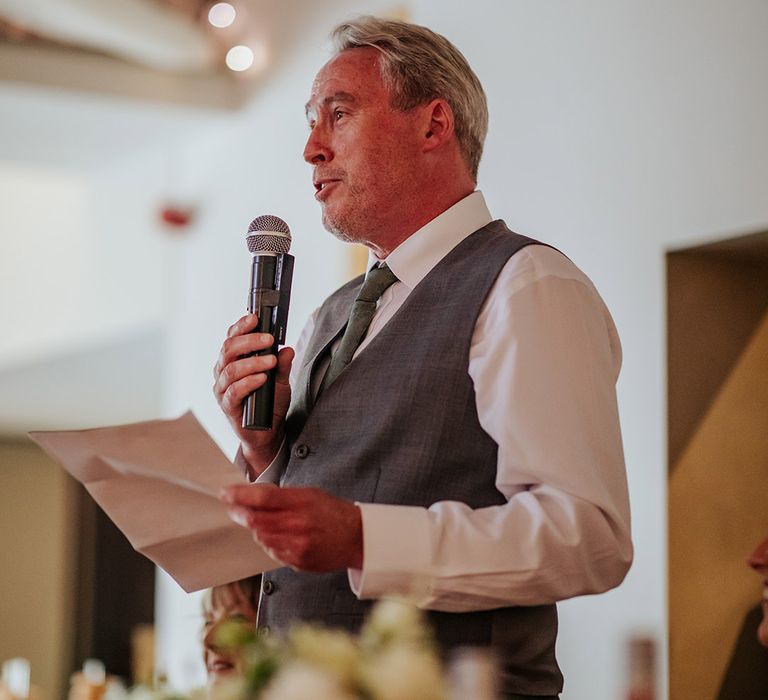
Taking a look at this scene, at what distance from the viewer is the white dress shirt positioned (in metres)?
1.46

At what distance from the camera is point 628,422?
311 cm

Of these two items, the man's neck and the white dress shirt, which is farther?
the man's neck

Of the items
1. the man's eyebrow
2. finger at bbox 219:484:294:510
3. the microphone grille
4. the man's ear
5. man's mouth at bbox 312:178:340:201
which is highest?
the man's eyebrow

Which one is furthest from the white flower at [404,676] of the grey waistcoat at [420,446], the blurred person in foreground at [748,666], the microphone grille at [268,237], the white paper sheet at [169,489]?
the blurred person in foreground at [748,666]

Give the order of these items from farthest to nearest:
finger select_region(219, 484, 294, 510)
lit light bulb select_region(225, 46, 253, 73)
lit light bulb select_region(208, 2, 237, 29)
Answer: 1. lit light bulb select_region(225, 46, 253, 73)
2. lit light bulb select_region(208, 2, 237, 29)
3. finger select_region(219, 484, 294, 510)

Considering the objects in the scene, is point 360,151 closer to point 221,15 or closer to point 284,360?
point 284,360

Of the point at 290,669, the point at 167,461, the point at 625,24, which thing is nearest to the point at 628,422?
the point at 625,24

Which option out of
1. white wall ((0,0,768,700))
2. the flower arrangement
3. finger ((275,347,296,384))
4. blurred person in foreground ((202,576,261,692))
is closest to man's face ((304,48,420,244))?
finger ((275,347,296,384))

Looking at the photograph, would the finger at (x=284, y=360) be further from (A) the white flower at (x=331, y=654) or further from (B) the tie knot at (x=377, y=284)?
(A) the white flower at (x=331, y=654)

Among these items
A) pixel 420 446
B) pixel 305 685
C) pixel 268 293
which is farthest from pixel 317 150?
pixel 305 685

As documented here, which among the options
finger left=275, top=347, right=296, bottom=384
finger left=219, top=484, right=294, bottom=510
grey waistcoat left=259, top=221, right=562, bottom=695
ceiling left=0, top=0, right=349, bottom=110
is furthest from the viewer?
ceiling left=0, top=0, right=349, bottom=110

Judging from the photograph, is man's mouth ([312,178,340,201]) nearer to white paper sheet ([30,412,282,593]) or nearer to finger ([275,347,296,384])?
finger ([275,347,296,384])

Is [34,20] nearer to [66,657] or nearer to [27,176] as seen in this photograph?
[27,176]

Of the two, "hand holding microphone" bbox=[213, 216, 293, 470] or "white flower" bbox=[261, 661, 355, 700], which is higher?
"hand holding microphone" bbox=[213, 216, 293, 470]
